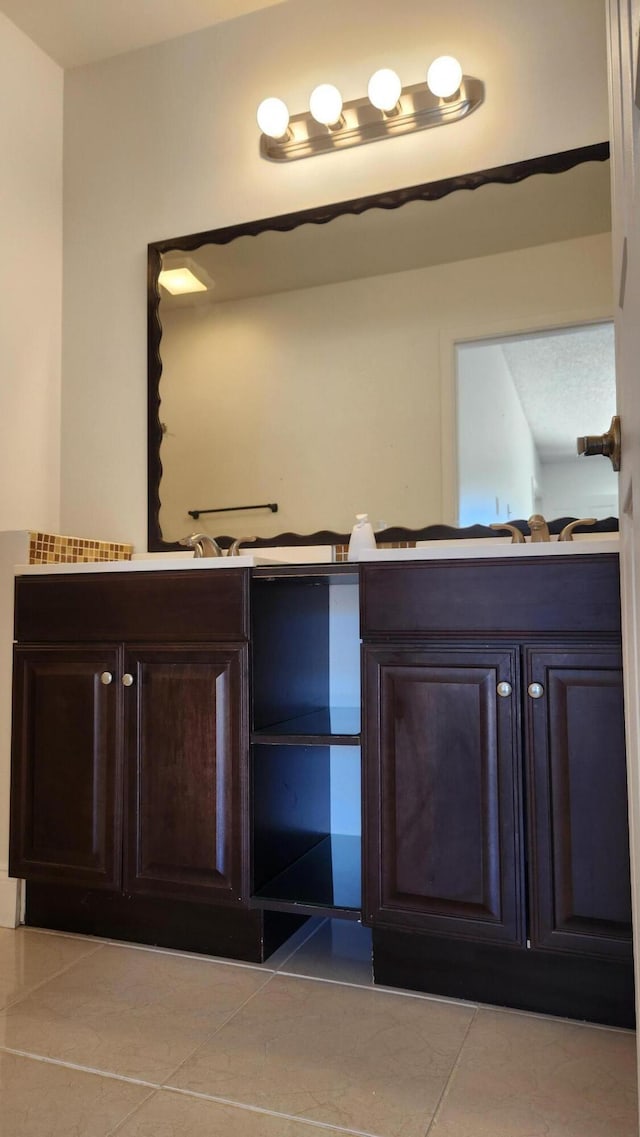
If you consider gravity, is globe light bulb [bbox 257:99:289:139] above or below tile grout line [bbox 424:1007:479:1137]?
above

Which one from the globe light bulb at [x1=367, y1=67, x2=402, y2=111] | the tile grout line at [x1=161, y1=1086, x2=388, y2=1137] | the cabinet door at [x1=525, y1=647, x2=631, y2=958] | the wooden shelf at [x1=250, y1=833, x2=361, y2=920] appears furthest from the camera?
the globe light bulb at [x1=367, y1=67, x2=402, y2=111]

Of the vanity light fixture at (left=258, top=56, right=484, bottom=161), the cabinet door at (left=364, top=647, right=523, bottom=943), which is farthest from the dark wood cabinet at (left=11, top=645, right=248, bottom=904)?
the vanity light fixture at (left=258, top=56, right=484, bottom=161)

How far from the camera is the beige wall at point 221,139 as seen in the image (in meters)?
1.92

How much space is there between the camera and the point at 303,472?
2.10 m

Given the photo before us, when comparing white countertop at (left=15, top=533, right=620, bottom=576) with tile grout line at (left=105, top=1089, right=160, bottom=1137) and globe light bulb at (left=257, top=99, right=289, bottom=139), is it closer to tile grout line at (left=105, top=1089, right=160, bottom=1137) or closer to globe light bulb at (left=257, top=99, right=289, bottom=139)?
tile grout line at (left=105, top=1089, right=160, bottom=1137)

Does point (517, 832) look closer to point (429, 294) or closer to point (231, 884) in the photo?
point (231, 884)

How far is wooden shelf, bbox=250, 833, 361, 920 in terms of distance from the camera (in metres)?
1.56

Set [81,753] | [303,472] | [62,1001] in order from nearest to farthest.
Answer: [62,1001] < [81,753] < [303,472]

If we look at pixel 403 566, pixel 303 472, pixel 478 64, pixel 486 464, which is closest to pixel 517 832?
pixel 403 566

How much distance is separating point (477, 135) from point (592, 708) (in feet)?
4.92

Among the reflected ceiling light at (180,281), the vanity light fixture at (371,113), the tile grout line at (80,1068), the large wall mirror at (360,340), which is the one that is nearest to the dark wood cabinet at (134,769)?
the tile grout line at (80,1068)

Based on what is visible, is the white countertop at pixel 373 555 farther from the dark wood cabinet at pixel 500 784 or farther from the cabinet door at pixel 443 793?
the cabinet door at pixel 443 793

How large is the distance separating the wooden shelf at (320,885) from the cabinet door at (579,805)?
393mm

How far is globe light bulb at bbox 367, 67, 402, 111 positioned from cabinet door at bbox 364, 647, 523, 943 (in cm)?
147
